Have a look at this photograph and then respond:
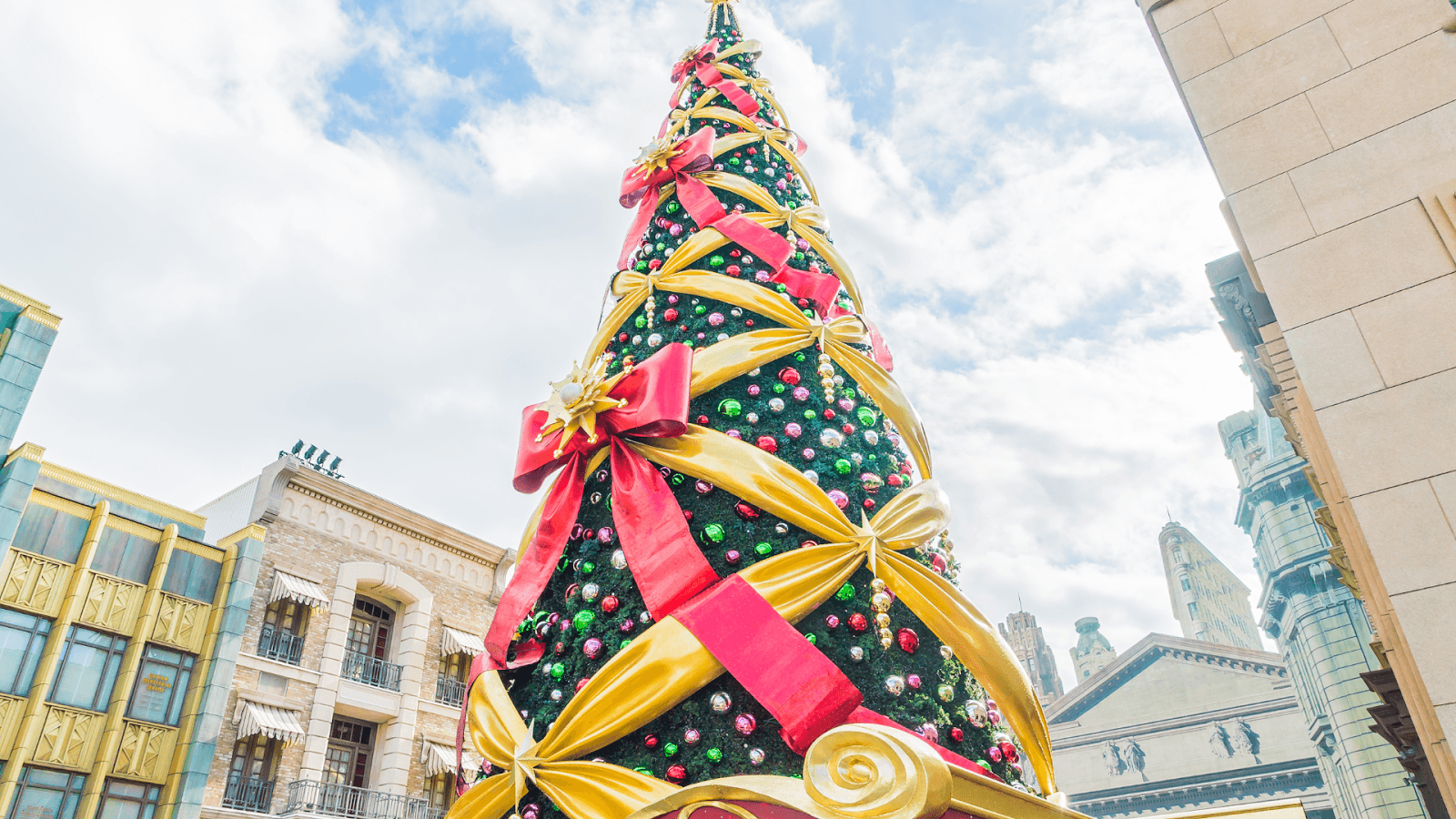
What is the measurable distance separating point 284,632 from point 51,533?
12.5 feet

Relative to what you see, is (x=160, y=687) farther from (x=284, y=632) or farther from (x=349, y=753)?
(x=349, y=753)

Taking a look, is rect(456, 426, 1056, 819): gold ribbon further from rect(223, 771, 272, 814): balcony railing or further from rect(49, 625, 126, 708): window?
rect(49, 625, 126, 708): window

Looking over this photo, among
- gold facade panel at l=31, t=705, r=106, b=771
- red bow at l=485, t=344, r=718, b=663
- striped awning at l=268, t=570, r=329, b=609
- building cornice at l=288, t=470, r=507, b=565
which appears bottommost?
red bow at l=485, t=344, r=718, b=663

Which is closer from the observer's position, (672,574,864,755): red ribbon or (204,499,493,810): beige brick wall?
(672,574,864,755): red ribbon

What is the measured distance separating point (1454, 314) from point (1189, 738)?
38.7 metres

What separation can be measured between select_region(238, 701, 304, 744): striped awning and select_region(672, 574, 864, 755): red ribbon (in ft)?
44.8

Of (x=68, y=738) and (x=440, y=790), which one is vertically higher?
(x=68, y=738)

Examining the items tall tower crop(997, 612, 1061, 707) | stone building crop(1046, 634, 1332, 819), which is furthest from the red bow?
tall tower crop(997, 612, 1061, 707)

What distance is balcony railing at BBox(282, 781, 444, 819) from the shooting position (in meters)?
12.8

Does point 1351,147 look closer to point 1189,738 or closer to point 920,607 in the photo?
point 920,607

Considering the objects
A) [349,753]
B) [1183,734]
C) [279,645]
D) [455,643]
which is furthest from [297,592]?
[1183,734]

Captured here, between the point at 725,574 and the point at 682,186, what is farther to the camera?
the point at 682,186

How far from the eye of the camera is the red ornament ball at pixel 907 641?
2.22 meters

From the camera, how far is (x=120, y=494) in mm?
13656
